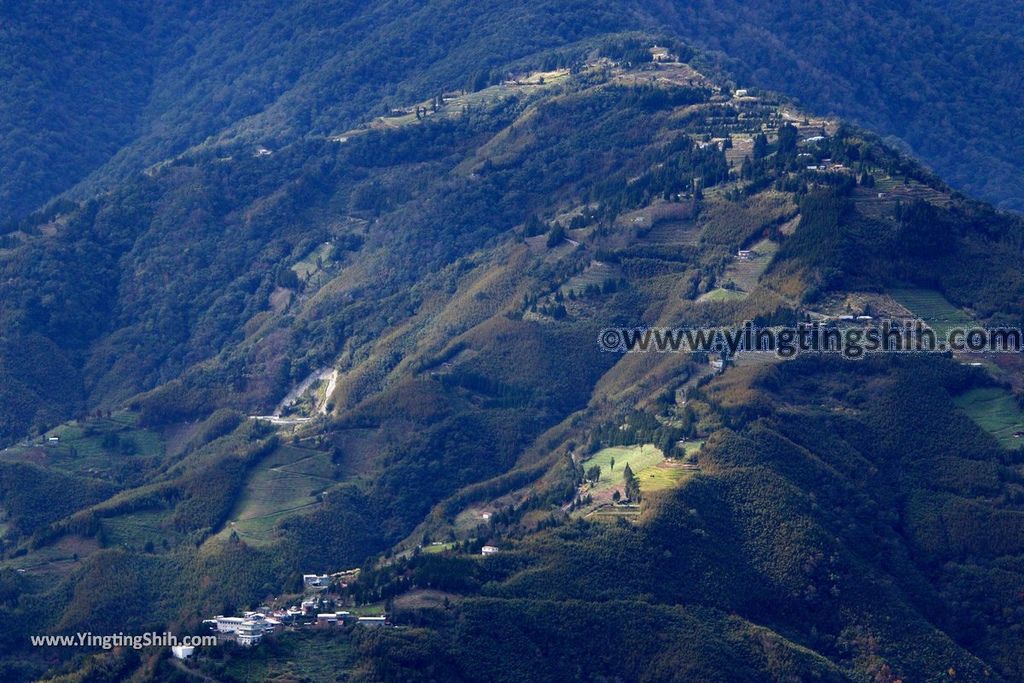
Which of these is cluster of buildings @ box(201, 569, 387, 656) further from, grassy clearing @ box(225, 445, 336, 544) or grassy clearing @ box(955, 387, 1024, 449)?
grassy clearing @ box(955, 387, 1024, 449)

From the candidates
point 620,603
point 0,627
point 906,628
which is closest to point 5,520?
point 0,627

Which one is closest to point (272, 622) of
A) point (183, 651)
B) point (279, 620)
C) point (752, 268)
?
point (279, 620)

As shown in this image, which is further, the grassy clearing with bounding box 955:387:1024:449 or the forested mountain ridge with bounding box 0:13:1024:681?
the grassy clearing with bounding box 955:387:1024:449

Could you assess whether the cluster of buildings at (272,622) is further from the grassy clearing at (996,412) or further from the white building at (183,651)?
the grassy clearing at (996,412)

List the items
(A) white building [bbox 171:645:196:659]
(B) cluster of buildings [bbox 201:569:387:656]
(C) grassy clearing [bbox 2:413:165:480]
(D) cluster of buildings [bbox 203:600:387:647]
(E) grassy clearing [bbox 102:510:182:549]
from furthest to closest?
(C) grassy clearing [bbox 2:413:165:480] < (E) grassy clearing [bbox 102:510:182:549] < (B) cluster of buildings [bbox 201:569:387:656] < (D) cluster of buildings [bbox 203:600:387:647] < (A) white building [bbox 171:645:196:659]

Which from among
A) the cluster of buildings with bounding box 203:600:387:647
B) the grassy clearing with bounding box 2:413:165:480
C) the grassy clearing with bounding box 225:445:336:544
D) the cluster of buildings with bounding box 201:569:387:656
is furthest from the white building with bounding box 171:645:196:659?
the grassy clearing with bounding box 2:413:165:480

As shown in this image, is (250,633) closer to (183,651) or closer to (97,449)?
(183,651)
